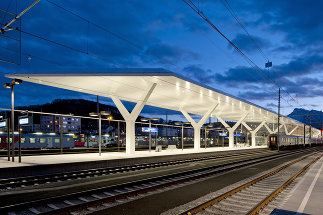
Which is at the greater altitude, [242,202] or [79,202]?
[79,202]

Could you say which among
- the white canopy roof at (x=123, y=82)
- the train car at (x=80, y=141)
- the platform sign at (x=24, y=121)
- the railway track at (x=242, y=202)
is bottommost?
the train car at (x=80, y=141)

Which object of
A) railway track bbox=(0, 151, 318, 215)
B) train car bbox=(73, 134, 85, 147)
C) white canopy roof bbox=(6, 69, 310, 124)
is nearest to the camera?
railway track bbox=(0, 151, 318, 215)

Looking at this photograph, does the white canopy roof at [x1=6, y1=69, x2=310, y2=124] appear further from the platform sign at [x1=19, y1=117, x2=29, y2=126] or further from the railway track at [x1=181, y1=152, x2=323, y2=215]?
the railway track at [x1=181, y1=152, x2=323, y2=215]

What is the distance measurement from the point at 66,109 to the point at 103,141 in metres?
152

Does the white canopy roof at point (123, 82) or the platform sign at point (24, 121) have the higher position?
the white canopy roof at point (123, 82)

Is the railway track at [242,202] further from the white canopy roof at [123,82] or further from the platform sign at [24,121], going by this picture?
the platform sign at [24,121]

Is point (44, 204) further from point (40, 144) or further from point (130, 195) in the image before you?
point (40, 144)

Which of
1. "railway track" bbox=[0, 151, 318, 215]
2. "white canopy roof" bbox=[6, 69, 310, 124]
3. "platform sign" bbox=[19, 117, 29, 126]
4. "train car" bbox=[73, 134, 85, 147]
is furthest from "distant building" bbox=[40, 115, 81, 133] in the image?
"railway track" bbox=[0, 151, 318, 215]

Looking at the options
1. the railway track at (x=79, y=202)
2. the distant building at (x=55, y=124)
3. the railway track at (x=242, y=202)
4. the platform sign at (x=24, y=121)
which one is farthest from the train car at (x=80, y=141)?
the distant building at (x=55, y=124)

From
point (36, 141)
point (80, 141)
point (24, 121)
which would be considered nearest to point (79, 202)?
point (24, 121)

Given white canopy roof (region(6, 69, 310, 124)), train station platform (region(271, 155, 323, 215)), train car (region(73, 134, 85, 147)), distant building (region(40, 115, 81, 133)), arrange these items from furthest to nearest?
1. distant building (region(40, 115, 81, 133))
2. train car (region(73, 134, 85, 147))
3. white canopy roof (region(6, 69, 310, 124))
4. train station platform (region(271, 155, 323, 215))

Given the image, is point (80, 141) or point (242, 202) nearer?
point (242, 202)

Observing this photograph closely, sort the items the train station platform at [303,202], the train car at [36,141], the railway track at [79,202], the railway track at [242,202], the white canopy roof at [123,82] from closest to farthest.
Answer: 1. the train station platform at [303,202]
2. the railway track at [79,202]
3. the railway track at [242,202]
4. the white canopy roof at [123,82]
5. the train car at [36,141]

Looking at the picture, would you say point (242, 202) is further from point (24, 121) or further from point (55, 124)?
point (55, 124)
